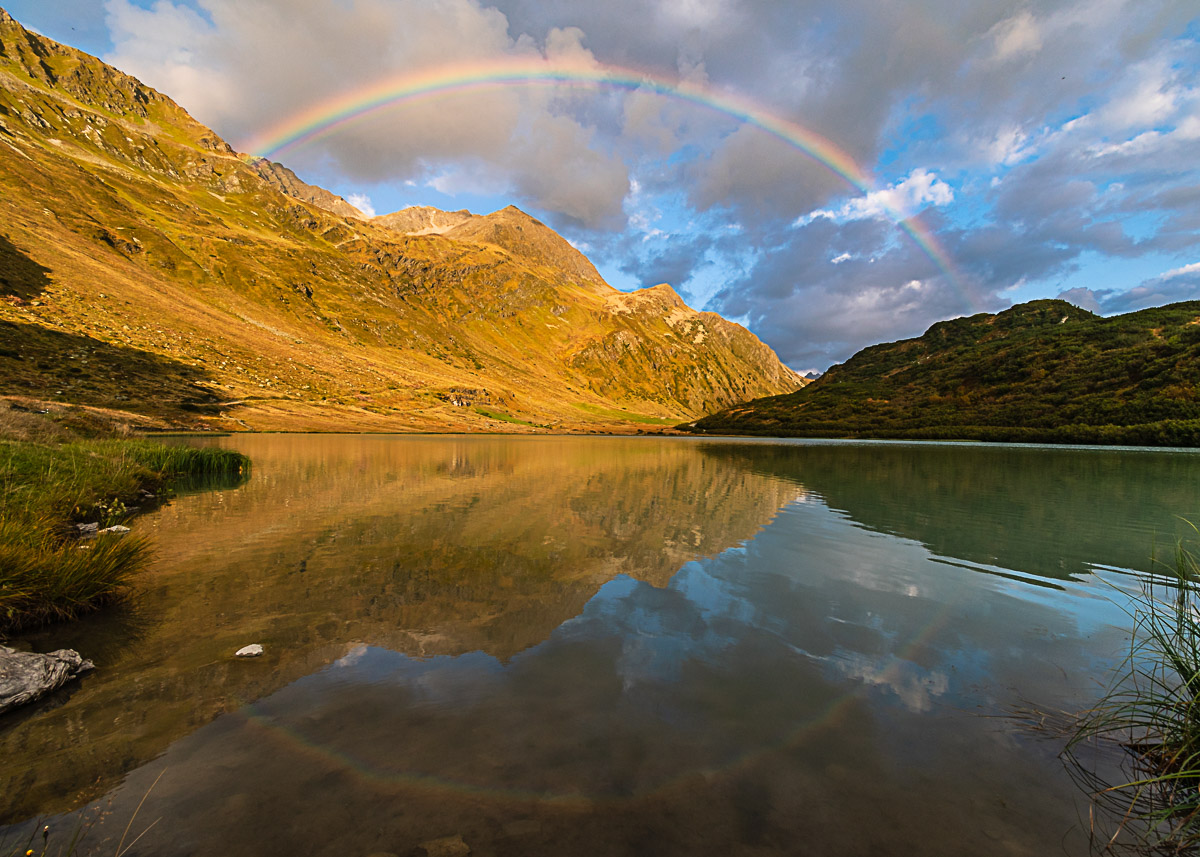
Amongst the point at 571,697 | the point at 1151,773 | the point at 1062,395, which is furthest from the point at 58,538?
the point at 1062,395

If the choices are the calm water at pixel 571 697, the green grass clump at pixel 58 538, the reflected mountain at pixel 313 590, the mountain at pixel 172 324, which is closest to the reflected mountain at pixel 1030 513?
the calm water at pixel 571 697

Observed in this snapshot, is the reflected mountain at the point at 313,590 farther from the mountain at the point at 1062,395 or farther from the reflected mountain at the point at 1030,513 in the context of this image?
the mountain at the point at 1062,395

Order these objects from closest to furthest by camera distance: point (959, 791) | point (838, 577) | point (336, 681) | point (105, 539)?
point (959, 791) < point (336, 681) < point (105, 539) < point (838, 577)

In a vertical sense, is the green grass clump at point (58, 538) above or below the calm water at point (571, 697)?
above

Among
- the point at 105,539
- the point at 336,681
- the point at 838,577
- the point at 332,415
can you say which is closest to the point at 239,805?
the point at 336,681

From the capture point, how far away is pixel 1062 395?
137 m

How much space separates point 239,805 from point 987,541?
22.4 metres

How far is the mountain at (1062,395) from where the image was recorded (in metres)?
112

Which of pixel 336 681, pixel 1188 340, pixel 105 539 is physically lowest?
pixel 336 681

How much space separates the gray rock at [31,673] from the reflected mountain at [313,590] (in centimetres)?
30

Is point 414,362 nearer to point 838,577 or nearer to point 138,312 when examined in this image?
point 138,312

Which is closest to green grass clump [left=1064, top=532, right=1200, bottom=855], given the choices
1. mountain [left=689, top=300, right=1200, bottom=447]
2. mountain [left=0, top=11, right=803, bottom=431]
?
mountain [left=0, top=11, right=803, bottom=431]

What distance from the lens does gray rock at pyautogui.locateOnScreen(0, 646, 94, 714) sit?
5.66 m

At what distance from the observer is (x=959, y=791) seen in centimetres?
495
